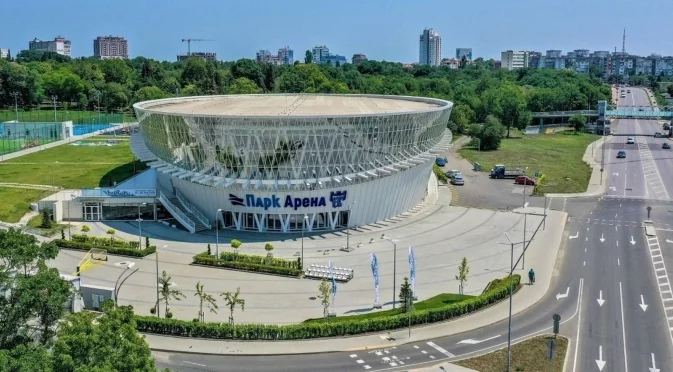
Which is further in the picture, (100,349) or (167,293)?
(167,293)

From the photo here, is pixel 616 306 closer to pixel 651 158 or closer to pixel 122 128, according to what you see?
pixel 651 158

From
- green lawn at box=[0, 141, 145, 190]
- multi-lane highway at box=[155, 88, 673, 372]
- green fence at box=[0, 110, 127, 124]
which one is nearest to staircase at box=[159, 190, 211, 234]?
green lawn at box=[0, 141, 145, 190]

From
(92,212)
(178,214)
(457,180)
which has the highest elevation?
(457,180)

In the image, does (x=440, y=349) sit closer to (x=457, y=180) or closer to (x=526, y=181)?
(x=457, y=180)

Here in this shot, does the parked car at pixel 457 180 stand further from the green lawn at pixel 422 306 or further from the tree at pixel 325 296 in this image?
the tree at pixel 325 296

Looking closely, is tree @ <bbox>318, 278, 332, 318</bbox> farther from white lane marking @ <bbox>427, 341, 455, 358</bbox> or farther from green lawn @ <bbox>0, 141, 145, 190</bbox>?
green lawn @ <bbox>0, 141, 145, 190</bbox>

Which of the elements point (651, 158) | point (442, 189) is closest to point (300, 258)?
point (442, 189)

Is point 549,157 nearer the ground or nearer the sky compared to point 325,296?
nearer the sky

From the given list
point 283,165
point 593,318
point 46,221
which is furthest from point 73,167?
point 593,318
